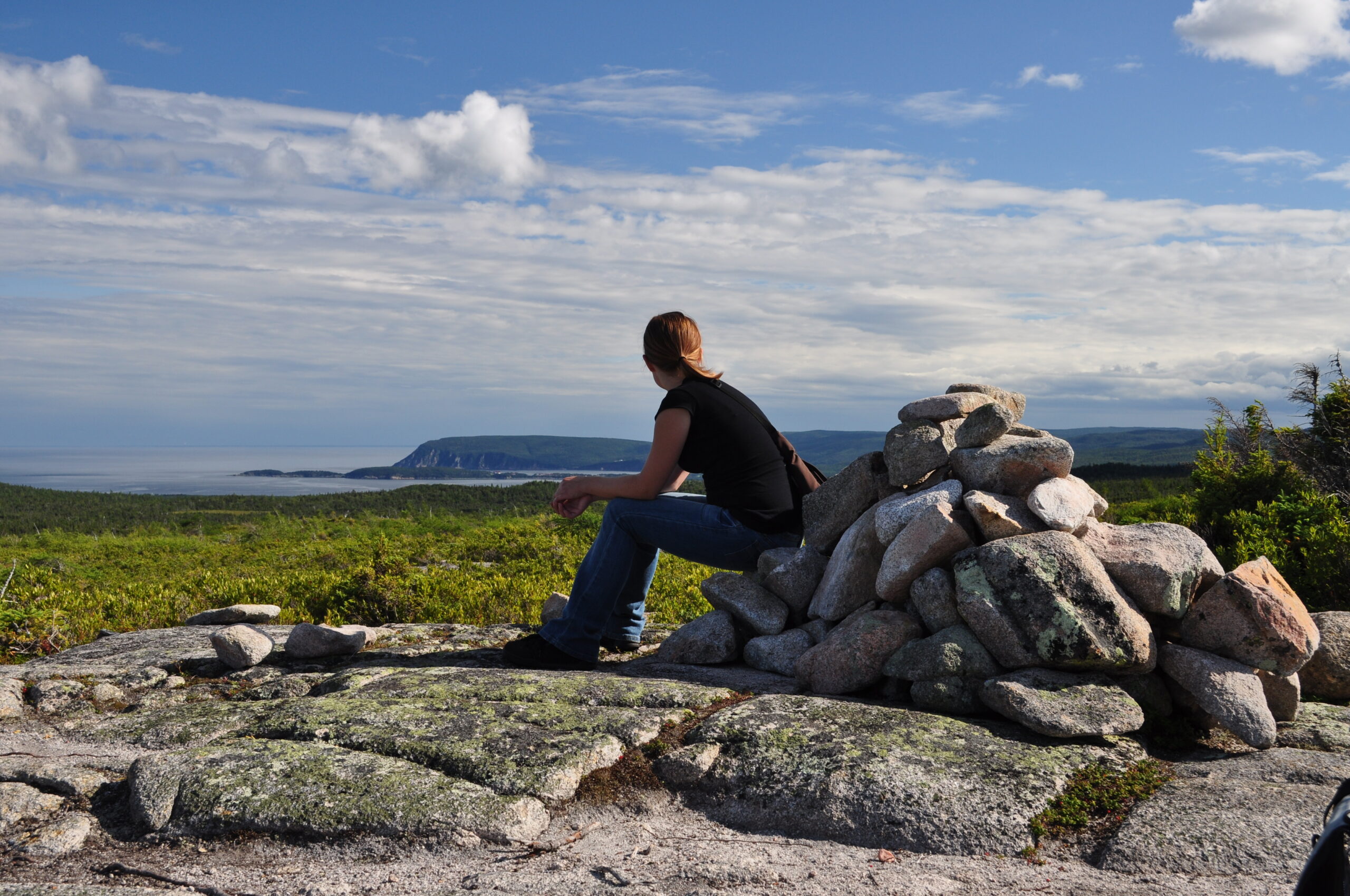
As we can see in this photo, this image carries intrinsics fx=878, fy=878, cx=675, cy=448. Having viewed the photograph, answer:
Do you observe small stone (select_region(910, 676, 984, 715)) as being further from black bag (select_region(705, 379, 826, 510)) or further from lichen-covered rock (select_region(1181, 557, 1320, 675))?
black bag (select_region(705, 379, 826, 510))

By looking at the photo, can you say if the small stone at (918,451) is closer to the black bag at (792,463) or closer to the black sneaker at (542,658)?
the black bag at (792,463)

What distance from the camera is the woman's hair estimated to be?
6.46 metres

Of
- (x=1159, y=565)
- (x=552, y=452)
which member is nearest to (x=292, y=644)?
(x=1159, y=565)

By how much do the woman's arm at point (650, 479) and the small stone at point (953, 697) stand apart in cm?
230

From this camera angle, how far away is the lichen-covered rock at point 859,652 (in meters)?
5.75

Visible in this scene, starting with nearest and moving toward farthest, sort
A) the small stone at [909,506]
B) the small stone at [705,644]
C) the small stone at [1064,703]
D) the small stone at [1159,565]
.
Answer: the small stone at [1064,703] < the small stone at [1159,565] < the small stone at [909,506] < the small stone at [705,644]

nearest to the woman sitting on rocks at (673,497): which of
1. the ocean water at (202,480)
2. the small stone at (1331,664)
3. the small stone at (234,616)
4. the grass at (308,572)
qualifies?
the grass at (308,572)

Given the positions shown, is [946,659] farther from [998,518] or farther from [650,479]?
[650,479]

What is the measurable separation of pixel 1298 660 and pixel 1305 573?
4.47 m

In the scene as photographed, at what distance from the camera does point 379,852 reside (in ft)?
13.0

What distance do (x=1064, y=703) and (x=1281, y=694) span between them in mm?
1537

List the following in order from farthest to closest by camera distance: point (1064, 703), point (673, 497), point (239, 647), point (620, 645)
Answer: point (620, 645) → point (239, 647) → point (673, 497) → point (1064, 703)

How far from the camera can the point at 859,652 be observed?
227 inches

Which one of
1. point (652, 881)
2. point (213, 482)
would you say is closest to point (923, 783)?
point (652, 881)
